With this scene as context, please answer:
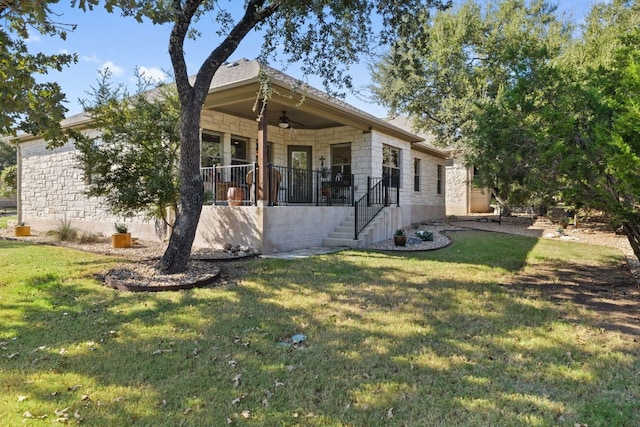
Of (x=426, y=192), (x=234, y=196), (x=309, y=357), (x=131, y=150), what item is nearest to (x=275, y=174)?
(x=234, y=196)

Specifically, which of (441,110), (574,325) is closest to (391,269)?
(574,325)

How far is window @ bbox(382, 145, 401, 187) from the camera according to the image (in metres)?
13.7

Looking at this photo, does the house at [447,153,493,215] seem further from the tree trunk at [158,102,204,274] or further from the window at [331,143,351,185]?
the tree trunk at [158,102,204,274]

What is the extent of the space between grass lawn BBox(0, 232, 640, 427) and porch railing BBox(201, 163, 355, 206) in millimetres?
3672

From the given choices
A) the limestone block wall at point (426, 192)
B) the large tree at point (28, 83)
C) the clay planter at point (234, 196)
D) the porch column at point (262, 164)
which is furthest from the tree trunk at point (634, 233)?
the limestone block wall at point (426, 192)

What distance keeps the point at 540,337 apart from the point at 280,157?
1016cm

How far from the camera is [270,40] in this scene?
7758mm

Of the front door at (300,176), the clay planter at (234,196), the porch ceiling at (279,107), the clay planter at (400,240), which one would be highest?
the porch ceiling at (279,107)

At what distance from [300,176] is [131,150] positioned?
5602mm

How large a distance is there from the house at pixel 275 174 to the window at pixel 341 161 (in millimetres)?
35

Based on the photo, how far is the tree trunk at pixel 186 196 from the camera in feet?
20.2

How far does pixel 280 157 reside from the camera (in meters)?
12.8

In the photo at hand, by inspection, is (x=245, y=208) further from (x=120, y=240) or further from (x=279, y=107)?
(x=120, y=240)

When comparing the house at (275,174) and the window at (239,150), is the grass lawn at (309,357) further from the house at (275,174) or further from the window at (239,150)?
the window at (239,150)
